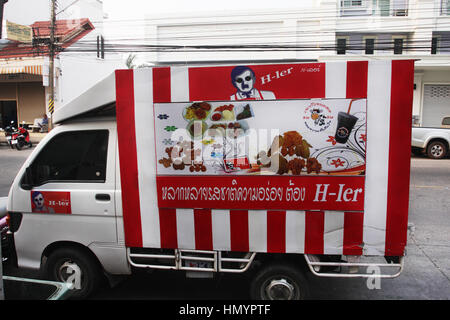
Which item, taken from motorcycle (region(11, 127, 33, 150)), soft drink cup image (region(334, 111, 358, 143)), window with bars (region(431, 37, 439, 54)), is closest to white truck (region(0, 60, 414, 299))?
soft drink cup image (region(334, 111, 358, 143))

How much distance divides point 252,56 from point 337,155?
20430mm

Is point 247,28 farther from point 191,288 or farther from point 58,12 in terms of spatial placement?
point 191,288

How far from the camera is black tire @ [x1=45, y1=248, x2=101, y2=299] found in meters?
3.68

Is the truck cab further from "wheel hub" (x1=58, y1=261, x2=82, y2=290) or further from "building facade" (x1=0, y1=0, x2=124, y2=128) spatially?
"building facade" (x1=0, y1=0, x2=124, y2=128)

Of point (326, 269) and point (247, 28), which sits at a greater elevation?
point (247, 28)

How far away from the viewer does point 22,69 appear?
21062 mm

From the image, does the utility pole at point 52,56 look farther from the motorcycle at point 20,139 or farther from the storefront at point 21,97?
the motorcycle at point 20,139

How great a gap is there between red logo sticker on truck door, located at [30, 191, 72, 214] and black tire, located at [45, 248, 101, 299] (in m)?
0.42

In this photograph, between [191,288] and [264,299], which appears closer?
[264,299]

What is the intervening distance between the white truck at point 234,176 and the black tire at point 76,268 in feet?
0.04

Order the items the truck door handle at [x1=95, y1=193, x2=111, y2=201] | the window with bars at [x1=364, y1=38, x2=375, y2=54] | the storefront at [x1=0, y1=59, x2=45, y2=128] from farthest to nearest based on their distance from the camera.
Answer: the storefront at [x1=0, y1=59, x2=45, y2=128]
the window with bars at [x1=364, y1=38, x2=375, y2=54]
the truck door handle at [x1=95, y1=193, x2=111, y2=201]

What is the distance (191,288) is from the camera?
4109 mm

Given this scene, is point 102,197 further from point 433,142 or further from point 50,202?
point 433,142
